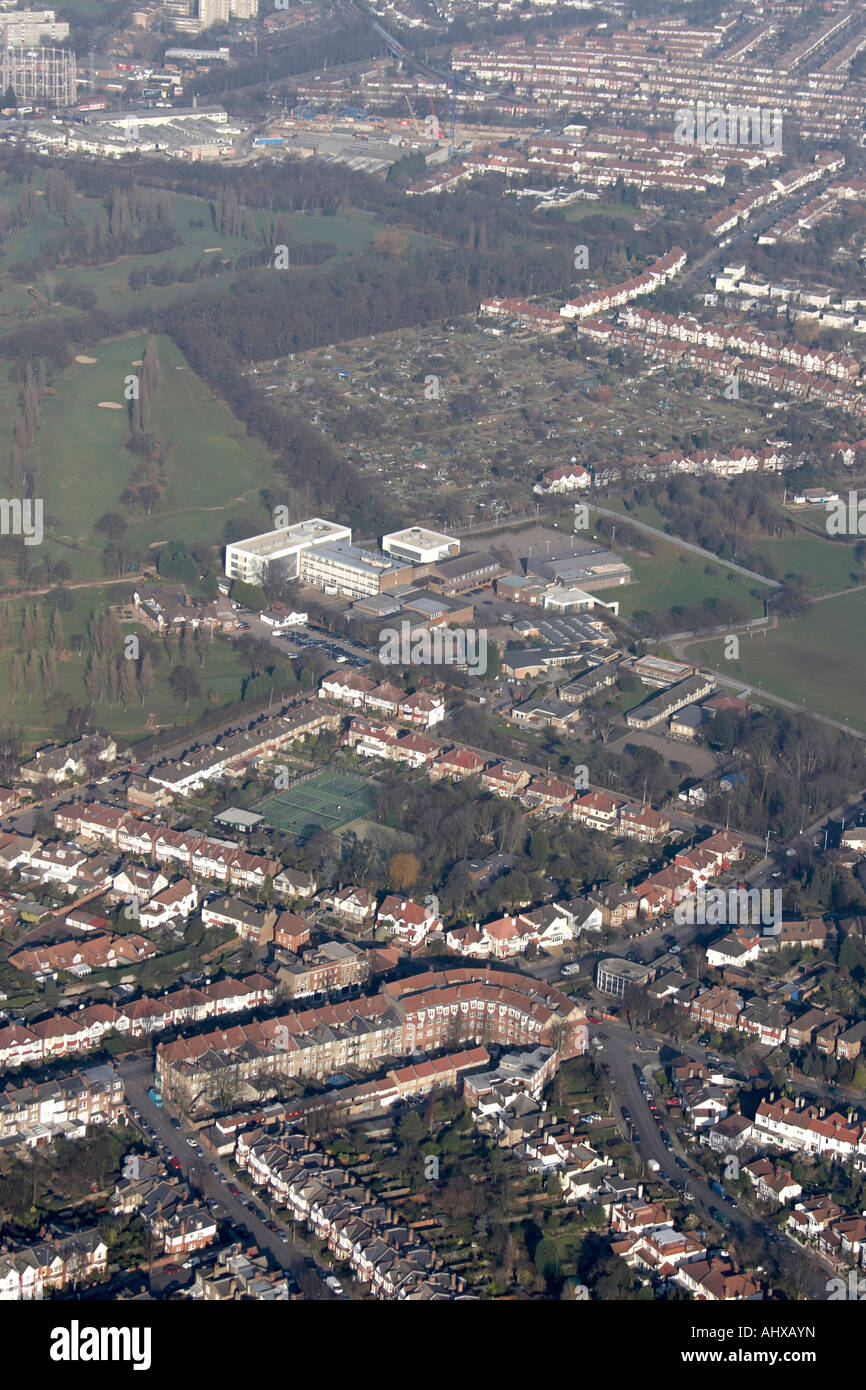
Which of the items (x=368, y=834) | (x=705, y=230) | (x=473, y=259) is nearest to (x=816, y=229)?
(x=705, y=230)

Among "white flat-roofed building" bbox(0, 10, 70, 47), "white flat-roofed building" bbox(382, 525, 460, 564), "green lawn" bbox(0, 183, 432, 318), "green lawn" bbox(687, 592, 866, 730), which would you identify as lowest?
"green lawn" bbox(687, 592, 866, 730)

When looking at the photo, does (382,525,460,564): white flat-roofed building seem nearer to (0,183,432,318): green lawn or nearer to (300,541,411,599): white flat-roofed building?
(300,541,411,599): white flat-roofed building

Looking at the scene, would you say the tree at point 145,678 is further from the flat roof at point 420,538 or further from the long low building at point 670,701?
the long low building at point 670,701

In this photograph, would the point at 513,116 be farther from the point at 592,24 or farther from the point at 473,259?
the point at 473,259

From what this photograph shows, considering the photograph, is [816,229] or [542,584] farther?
[816,229]

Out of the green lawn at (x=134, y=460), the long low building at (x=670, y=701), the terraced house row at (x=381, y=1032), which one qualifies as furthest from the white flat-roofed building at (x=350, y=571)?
the terraced house row at (x=381, y=1032)

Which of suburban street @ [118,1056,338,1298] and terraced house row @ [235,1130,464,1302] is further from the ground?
terraced house row @ [235,1130,464,1302]

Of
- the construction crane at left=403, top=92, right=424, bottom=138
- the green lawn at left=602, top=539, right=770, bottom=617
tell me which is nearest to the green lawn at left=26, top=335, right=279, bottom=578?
the green lawn at left=602, top=539, right=770, bottom=617
